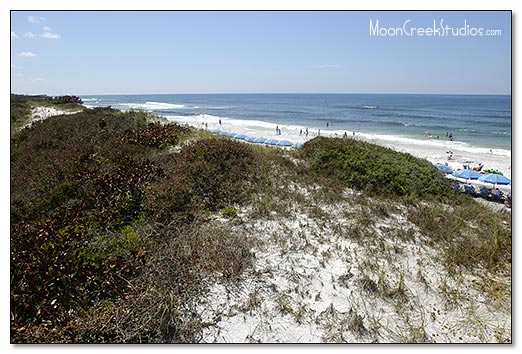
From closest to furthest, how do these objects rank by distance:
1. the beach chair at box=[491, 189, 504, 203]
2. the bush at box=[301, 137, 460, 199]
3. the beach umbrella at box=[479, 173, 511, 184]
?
1. the bush at box=[301, 137, 460, 199]
2. the beach chair at box=[491, 189, 504, 203]
3. the beach umbrella at box=[479, 173, 511, 184]

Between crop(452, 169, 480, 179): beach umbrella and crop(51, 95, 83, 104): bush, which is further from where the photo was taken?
crop(51, 95, 83, 104): bush

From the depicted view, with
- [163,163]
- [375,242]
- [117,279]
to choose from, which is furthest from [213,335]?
[163,163]

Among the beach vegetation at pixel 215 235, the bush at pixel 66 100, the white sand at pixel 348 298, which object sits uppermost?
the bush at pixel 66 100

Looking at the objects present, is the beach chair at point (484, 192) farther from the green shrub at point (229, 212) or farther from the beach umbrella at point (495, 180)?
the green shrub at point (229, 212)

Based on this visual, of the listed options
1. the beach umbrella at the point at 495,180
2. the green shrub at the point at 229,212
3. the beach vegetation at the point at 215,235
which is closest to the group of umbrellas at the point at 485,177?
the beach umbrella at the point at 495,180

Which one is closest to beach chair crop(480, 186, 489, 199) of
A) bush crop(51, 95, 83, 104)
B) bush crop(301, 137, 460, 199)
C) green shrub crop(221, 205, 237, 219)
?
bush crop(301, 137, 460, 199)

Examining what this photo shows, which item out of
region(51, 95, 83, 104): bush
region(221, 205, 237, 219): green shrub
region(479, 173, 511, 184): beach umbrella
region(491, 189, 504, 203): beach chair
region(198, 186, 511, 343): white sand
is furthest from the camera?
region(51, 95, 83, 104): bush

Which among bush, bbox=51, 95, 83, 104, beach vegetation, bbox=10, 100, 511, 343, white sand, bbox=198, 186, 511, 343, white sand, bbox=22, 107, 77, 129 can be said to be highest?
bush, bbox=51, 95, 83, 104

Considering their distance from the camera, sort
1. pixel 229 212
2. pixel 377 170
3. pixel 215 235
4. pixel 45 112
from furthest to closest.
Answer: pixel 45 112 < pixel 377 170 < pixel 229 212 < pixel 215 235

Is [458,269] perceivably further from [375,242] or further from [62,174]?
[62,174]

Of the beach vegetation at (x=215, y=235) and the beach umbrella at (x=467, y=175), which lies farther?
the beach umbrella at (x=467, y=175)

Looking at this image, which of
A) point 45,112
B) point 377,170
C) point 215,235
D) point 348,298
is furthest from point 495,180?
point 45,112

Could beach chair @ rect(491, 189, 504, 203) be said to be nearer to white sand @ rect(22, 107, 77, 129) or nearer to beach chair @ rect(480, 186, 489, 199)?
beach chair @ rect(480, 186, 489, 199)

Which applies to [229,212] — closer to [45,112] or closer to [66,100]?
[45,112]
